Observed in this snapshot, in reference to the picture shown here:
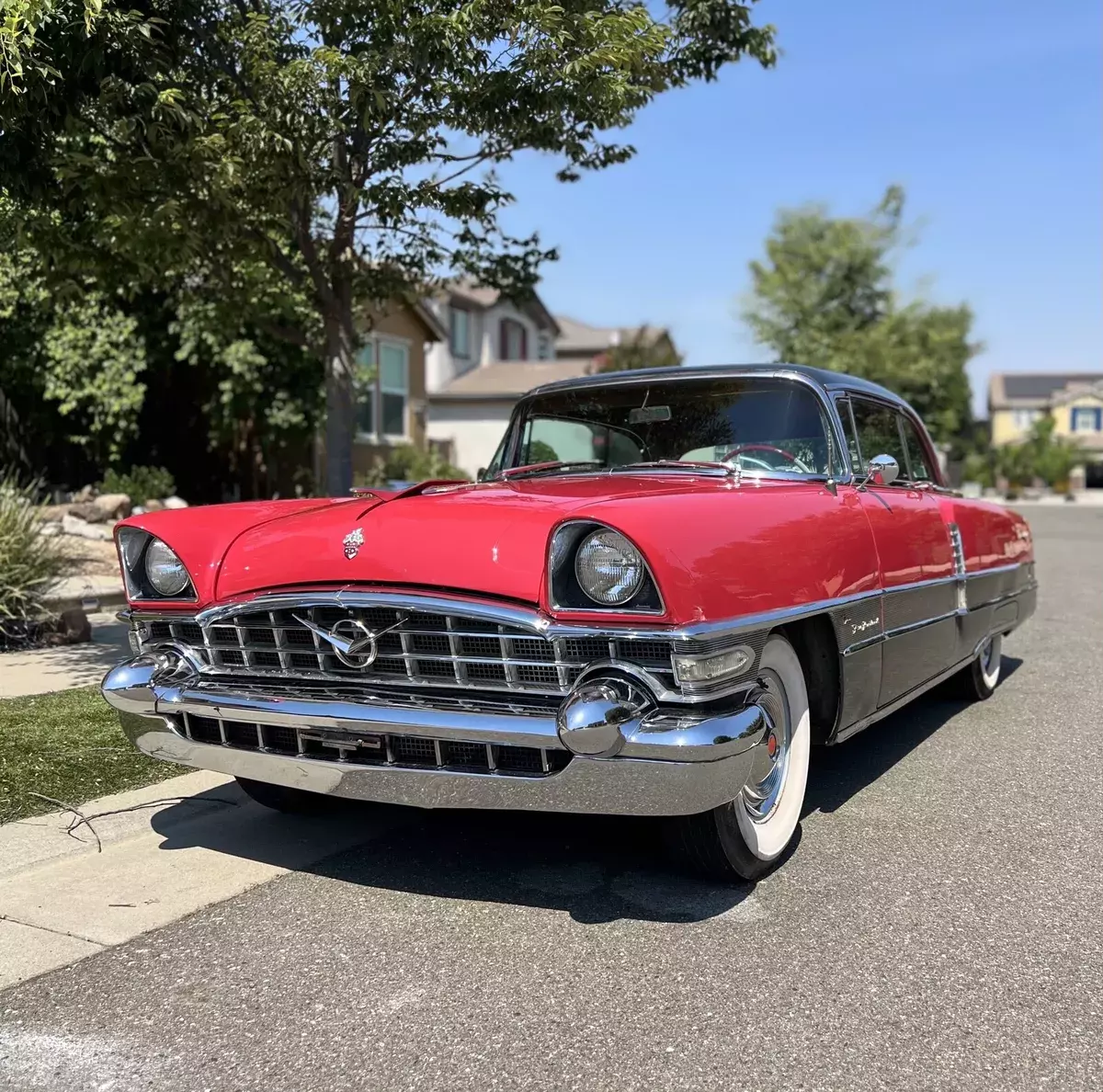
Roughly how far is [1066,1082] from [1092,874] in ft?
4.43

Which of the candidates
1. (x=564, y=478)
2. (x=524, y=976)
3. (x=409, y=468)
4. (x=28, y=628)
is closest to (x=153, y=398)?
(x=409, y=468)

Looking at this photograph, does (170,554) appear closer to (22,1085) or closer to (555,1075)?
(22,1085)

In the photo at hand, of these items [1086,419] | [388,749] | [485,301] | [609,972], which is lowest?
[609,972]

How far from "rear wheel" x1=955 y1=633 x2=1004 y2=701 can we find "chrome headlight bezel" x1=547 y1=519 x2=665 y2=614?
3399mm

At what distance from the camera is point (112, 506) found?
12.1 metres

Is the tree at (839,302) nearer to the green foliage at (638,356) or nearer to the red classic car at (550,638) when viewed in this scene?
the green foliage at (638,356)

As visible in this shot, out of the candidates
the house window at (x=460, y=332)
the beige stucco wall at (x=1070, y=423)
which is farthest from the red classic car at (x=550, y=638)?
the beige stucco wall at (x=1070, y=423)

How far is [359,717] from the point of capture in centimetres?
299

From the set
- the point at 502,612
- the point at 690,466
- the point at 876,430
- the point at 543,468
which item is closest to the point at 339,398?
the point at 543,468

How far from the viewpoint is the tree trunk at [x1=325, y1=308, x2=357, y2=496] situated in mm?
7258

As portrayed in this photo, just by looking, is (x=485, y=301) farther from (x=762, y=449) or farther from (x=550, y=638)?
(x=550, y=638)

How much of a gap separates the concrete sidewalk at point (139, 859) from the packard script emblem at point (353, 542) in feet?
3.55

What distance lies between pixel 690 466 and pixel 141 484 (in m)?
10.9

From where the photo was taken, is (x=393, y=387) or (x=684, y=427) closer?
(x=684, y=427)
